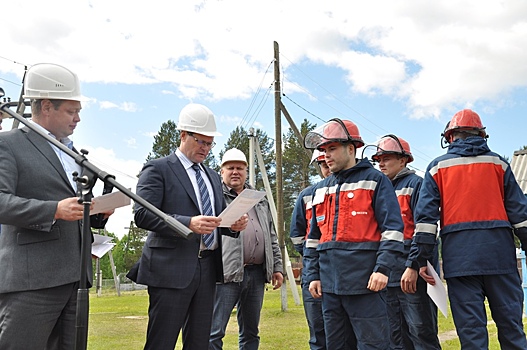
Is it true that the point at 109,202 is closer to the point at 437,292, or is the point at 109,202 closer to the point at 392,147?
the point at 437,292

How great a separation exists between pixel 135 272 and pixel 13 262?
107cm

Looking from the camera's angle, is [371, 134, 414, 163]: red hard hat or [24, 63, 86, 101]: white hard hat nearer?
[24, 63, 86, 101]: white hard hat

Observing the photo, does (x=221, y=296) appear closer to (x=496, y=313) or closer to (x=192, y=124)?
(x=192, y=124)

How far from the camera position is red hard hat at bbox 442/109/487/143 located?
475 cm

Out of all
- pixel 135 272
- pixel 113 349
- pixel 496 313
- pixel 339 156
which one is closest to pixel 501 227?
pixel 496 313

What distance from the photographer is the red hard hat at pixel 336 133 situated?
4574mm

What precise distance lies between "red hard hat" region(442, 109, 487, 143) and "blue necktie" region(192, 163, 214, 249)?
215cm

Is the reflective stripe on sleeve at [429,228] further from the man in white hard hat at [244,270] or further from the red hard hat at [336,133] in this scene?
the man in white hard hat at [244,270]

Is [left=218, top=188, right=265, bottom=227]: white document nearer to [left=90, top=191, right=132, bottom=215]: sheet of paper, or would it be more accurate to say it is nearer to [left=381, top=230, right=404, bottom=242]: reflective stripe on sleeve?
[left=90, top=191, right=132, bottom=215]: sheet of paper

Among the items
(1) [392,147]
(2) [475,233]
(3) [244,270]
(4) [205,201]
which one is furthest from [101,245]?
(1) [392,147]

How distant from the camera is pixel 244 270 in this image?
18.4ft

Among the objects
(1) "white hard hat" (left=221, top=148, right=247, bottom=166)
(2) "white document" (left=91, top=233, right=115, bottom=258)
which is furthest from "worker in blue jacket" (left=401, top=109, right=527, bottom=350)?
(2) "white document" (left=91, top=233, right=115, bottom=258)

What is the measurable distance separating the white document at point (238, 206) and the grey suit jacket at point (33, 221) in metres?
0.96

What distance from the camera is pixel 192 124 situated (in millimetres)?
4266
